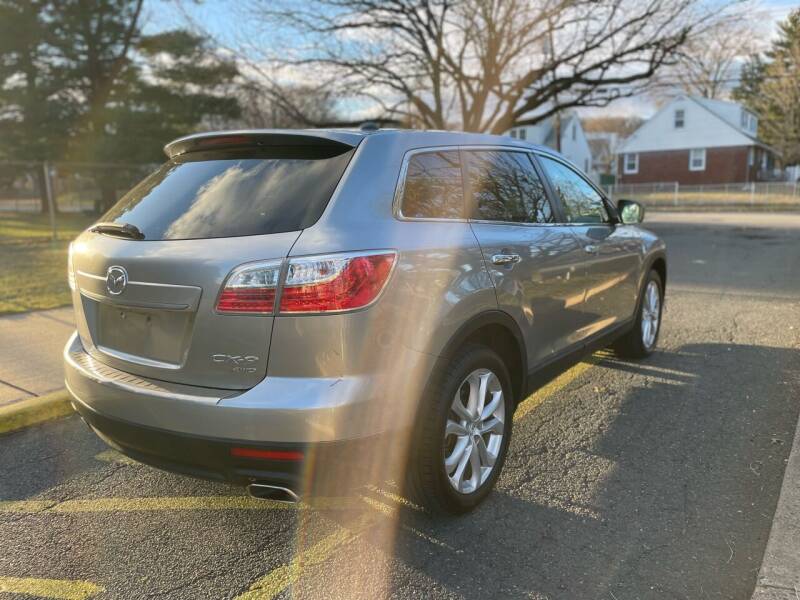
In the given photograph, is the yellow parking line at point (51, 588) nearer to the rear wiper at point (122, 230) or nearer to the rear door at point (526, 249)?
the rear wiper at point (122, 230)

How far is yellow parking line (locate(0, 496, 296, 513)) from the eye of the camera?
318 centimetres

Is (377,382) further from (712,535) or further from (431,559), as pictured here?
(712,535)

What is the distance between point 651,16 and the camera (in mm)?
18094

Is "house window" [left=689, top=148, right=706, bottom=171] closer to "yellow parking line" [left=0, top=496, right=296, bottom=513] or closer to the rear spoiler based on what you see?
the rear spoiler

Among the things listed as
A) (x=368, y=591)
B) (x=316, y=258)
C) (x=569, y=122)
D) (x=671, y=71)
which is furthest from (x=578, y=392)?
(x=569, y=122)

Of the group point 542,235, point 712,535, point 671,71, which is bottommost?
point 712,535

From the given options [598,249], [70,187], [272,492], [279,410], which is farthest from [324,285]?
[70,187]

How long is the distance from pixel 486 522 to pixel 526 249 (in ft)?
4.67

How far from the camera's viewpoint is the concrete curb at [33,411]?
13.5ft

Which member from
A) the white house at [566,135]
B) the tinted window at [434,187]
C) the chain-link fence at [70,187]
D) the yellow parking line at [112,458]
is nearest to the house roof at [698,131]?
the white house at [566,135]

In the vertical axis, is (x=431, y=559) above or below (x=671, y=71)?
below

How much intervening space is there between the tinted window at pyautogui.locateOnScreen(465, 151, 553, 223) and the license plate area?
1.52 m

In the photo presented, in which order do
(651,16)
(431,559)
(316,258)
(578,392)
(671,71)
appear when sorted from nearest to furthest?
(316,258)
(431,559)
(578,392)
(651,16)
(671,71)

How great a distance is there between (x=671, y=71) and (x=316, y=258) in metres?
22.1
